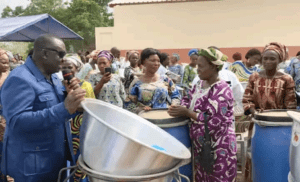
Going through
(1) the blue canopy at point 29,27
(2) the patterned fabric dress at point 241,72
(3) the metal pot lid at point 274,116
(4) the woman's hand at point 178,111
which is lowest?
(3) the metal pot lid at point 274,116

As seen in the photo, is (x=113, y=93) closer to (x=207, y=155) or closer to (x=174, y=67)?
(x=207, y=155)

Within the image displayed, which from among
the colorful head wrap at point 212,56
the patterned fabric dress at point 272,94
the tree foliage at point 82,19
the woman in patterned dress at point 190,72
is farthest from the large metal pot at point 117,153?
the tree foliage at point 82,19

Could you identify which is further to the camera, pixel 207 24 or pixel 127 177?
pixel 207 24

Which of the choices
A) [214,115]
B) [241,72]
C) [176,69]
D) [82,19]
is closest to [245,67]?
[241,72]

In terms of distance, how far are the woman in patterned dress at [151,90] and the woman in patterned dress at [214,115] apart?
0.84 m

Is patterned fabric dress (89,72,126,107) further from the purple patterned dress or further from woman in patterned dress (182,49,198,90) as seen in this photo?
woman in patterned dress (182,49,198,90)

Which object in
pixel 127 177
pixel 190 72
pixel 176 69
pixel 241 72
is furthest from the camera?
pixel 176 69

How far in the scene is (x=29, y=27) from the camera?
10.2 metres

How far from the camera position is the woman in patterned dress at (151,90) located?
3.74 metres

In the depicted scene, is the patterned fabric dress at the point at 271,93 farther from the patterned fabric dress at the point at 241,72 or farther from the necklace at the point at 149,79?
the patterned fabric dress at the point at 241,72

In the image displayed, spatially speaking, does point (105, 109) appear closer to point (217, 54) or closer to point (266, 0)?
point (217, 54)

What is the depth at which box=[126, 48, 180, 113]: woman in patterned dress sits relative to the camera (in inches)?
147

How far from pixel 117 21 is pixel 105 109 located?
56.7 feet

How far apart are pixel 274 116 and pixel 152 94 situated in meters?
1.40
